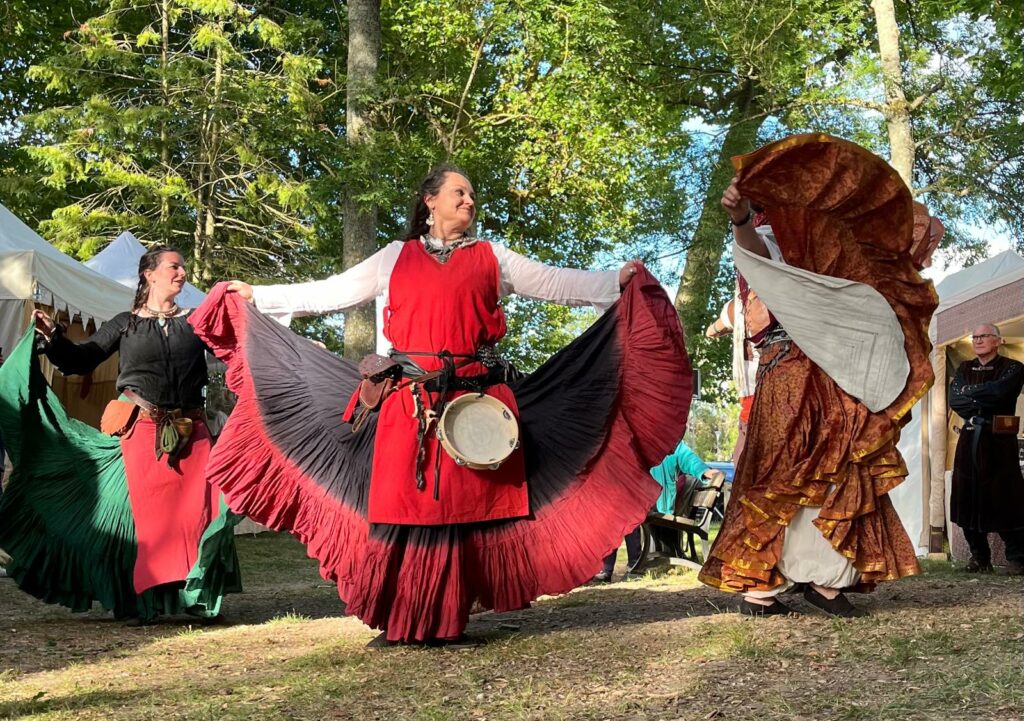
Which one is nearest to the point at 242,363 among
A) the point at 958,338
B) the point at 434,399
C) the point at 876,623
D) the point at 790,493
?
the point at 434,399

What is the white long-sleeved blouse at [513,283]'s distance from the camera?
16.4ft

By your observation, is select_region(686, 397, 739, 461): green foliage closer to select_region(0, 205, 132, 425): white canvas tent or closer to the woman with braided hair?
select_region(0, 205, 132, 425): white canvas tent

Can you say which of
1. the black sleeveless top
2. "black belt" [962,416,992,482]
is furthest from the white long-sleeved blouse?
"black belt" [962,416,992,482]

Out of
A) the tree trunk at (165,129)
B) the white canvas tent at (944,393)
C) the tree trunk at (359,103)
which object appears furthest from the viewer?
the tree trunk at (165,129)

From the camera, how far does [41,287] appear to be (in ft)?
30.0

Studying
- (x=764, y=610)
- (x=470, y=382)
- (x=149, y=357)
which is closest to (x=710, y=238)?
(x=149, y=357)

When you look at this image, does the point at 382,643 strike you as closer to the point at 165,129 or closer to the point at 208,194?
the point at 165,129

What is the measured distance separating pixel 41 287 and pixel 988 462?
271 inches

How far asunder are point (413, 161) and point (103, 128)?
432cm

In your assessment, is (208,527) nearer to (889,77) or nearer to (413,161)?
(889,77)

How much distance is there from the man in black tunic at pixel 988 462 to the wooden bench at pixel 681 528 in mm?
1923

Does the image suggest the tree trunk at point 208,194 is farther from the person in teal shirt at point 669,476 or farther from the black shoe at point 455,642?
the black shoe at point 455,642

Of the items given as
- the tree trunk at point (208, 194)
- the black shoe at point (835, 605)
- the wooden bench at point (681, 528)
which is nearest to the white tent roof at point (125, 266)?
the tree trunk at point (208, 194)

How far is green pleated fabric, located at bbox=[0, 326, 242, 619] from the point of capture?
6.01 metres
